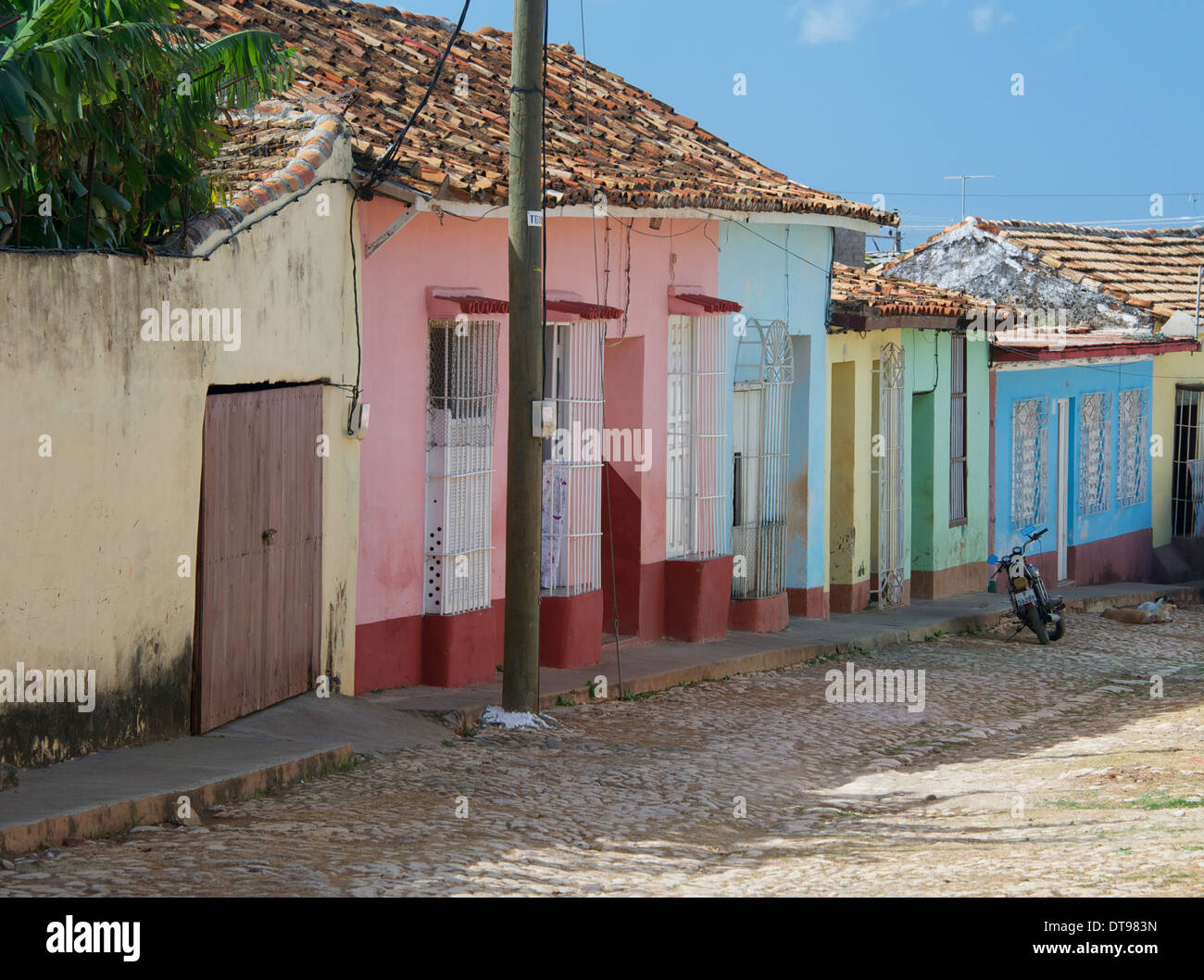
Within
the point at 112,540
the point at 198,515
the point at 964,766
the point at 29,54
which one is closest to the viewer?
the point at 29,54

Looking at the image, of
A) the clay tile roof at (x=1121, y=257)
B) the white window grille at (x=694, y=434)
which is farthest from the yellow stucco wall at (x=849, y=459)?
the clay tile roof at (x=1121, y=257)

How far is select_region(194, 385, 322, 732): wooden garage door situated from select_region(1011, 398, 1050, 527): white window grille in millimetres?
11838

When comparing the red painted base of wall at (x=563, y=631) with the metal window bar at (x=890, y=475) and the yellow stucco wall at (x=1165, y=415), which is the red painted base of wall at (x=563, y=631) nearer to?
the metal window bar at (x=890, y=475)

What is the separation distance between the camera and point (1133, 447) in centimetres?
2203

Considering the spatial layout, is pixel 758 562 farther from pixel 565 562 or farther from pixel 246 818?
pixel 246 818

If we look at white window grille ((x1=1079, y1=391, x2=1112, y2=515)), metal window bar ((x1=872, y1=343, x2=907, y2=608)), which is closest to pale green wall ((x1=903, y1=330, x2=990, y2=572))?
metal window bar ((x1=872, y1=343, x2=907, y2=608))

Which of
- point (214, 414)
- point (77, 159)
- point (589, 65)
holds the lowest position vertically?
point (214, 414)

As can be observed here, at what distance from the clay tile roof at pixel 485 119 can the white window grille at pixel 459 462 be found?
1058 mm

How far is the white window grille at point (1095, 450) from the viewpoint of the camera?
20781 mm

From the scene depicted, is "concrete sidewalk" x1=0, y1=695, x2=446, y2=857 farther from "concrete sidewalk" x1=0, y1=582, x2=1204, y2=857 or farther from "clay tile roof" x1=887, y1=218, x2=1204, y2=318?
"clay tile roof" x1=887, y1=218, x2=1204, y2=318
